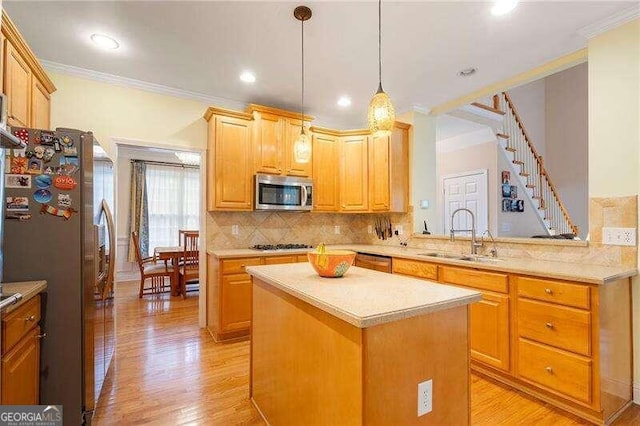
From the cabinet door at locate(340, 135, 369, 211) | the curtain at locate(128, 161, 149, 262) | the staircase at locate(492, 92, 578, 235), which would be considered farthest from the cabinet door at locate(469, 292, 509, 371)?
the curtain at locate(128, 161, 149, 262)

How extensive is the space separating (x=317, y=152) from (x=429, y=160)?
1486 mm

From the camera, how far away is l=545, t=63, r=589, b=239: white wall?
5496 mm

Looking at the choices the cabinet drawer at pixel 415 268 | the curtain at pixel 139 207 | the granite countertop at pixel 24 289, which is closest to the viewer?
the granite countertop at pixel 24 289

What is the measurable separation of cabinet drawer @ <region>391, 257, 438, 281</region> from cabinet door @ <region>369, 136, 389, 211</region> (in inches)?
33.6

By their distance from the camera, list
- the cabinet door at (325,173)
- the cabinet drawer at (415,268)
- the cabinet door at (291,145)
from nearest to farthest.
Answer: the cabinet drawer at (415,268)
the cabinet door at (291,145)
the cabinet door at (325,173)

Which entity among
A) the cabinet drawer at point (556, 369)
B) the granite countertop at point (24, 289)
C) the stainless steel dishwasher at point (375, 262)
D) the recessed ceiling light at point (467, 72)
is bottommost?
the cabinet drawer at point (556, 369)

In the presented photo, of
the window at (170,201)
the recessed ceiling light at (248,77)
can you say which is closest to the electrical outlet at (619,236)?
the recessed ceiling light at (248,77)

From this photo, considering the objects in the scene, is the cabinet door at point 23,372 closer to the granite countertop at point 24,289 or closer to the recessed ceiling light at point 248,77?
the granite countertop at point 24,289

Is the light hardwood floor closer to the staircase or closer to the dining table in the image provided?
the dining table

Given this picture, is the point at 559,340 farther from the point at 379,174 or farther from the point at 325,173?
the point at 325,173

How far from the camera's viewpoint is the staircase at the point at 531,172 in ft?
16.0

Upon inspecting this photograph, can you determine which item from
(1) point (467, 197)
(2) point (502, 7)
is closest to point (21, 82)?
(2) point (502, 7)

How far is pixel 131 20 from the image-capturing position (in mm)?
2279

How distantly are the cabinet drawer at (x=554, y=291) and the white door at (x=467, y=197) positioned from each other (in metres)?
2.85
